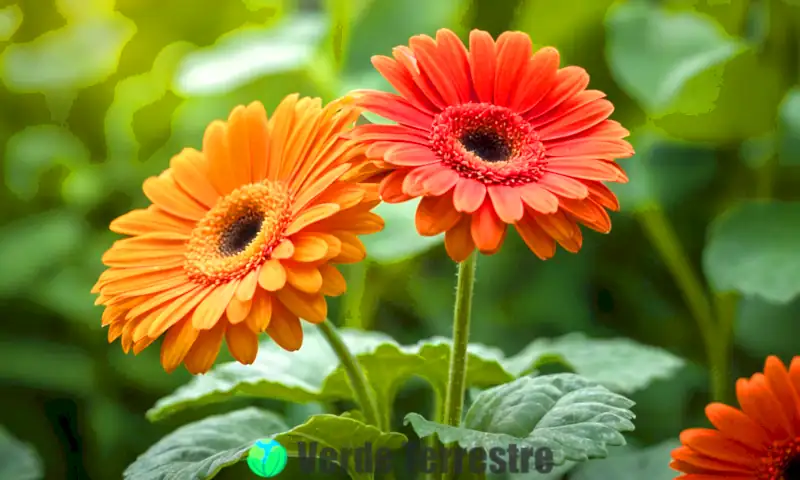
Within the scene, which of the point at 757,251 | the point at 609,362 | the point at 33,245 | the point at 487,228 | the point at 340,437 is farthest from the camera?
the point at 33,245

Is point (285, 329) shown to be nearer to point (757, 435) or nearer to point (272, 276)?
point (272, 276)

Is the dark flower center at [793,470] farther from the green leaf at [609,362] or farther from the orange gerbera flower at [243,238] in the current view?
the orange gerbera flower at [243,238]

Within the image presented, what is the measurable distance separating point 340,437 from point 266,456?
0.15 feet

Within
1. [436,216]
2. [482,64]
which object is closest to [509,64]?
[482,64]

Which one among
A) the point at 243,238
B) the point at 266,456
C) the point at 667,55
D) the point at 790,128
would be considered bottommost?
the point at 266,456

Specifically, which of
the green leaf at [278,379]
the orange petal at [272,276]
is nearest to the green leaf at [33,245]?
the green leaf at [278,379]

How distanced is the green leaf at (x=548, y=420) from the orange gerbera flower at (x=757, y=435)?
0.15 feet

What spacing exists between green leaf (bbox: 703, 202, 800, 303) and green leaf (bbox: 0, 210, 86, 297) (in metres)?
0.75

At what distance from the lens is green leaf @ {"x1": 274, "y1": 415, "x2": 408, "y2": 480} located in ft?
1.54

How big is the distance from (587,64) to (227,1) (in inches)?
23.4

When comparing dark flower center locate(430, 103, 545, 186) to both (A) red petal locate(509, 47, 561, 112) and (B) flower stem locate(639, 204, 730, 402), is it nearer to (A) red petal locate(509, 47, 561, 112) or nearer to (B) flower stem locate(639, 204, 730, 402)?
(A) red petal locate(509, 47, 561, 112)

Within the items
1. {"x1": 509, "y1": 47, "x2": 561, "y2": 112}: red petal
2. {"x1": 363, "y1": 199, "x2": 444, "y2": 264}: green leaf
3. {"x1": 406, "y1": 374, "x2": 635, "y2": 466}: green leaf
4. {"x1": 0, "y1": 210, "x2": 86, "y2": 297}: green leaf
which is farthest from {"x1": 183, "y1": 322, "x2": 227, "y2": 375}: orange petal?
{"x1": 0, "y1": 210, "x2": 86, "y2": 297}: green leaf

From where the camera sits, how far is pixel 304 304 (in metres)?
0.41

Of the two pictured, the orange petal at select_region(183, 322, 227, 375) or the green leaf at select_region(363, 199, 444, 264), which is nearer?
the orange petal at select_region(183, 322, 227, 375)
